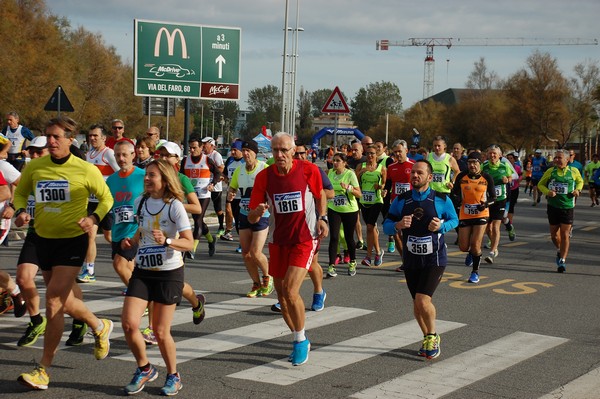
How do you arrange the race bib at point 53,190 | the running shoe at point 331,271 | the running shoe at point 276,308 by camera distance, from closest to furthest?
the race bib at point 53,190 → the running shoe at point 276,308 → the running shoe at point 331,271

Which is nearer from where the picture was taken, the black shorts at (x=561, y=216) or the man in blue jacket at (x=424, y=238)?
the man in blue jacket at (x=424, y=238)

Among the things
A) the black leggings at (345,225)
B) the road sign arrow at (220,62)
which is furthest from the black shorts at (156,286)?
the road sign arrow at (220,62)

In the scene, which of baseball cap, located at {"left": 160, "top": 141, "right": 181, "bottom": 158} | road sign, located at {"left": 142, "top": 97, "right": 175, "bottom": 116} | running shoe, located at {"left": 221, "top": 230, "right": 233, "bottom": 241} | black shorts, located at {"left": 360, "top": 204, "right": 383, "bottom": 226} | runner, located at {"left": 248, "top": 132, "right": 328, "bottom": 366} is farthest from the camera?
road sign, located at {"left": 142, "top": 97, "right": 175, "bottom": 116}

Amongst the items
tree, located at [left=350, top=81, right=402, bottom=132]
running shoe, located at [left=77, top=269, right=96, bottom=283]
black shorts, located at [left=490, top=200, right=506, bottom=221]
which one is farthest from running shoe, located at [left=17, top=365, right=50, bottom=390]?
tree, located at [left=350, top=81, right=402, bottom=132]

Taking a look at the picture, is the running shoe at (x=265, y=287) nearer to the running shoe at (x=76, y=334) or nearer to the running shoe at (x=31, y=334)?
the running shoe at (x=76, y=334)

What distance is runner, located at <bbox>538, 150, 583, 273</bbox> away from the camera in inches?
554

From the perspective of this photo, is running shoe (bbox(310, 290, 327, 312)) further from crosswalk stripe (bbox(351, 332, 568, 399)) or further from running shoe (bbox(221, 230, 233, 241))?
running shoe (bbox(221, 230, 233, 241))

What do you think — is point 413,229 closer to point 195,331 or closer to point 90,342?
point 195,331

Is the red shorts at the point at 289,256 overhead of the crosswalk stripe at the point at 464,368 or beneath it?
overhead

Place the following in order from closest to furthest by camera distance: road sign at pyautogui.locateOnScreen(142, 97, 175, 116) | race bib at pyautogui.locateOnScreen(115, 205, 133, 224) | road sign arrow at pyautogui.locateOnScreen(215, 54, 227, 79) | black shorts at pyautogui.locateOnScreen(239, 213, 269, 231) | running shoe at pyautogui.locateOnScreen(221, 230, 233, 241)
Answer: race bib at pyautogui.locateOnScreen(115, 205, 133, 224) → black shorts at pyautogui.locateOnScreen(239, 213, 269, 231) → running shoe at pyautogui.locateOnScreen(221, 230, 233, 241) → road sign arrow at pyautogui.locateOnScreen(215, 54, 227, 79) → road sign at pyautogui.locateOnScreen(142, 97, 175, 116)

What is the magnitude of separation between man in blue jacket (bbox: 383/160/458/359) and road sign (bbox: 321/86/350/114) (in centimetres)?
1426

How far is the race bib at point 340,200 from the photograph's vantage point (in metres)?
12.9

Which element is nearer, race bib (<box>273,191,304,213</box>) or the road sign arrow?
race bib (<box>273,191,304,213</box>)

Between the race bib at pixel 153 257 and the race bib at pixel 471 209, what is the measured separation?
24.6ft
